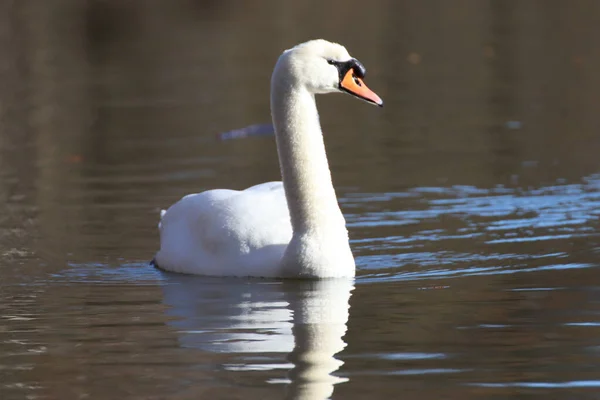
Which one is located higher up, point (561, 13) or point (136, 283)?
point (561, 13)

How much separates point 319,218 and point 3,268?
2223mm

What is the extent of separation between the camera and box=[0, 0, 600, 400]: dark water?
6090 millimetres

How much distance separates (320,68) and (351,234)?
2171mm

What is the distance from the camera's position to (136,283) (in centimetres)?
869

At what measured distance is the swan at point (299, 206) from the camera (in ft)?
27.5

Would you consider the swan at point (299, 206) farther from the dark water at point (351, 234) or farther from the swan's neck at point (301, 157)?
the dark water at point (351, 234)

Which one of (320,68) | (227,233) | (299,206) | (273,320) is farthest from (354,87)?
(273,320)

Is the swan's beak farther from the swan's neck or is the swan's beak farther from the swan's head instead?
the swan's neck

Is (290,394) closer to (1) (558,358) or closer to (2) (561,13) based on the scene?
(1) (558,358)

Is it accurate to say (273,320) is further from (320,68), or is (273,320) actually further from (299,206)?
(320,68)

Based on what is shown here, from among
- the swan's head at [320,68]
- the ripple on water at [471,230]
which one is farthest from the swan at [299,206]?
the ripple on water at [471,230]

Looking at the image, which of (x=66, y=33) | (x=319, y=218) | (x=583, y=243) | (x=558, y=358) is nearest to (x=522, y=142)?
(x=583, y=243)

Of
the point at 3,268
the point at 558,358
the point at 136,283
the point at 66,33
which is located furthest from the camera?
the point at 66,33

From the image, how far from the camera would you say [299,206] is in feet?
27.8
